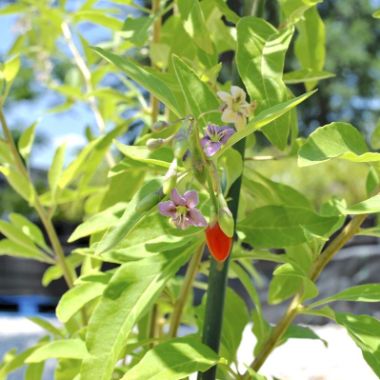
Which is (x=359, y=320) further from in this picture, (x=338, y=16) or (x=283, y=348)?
(x=338, y=16)

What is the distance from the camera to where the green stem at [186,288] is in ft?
2.36

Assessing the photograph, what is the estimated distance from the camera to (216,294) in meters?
0.65

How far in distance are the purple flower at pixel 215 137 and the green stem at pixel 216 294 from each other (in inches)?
4.7

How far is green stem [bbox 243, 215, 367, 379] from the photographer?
676 millimetres

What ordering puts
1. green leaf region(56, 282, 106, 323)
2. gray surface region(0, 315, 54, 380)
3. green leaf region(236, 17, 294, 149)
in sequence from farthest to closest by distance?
gray surface region(0, 315, 54, 380), green leaf region(56, 282, 106, 323), green leaf region(236, 17, 294, 149)

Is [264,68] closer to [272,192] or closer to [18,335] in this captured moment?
[272,192]

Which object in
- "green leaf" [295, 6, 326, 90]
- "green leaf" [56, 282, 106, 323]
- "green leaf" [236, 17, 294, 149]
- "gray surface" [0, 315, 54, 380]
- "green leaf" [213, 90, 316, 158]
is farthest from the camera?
"gray surface" [0, 315, 54, 380]

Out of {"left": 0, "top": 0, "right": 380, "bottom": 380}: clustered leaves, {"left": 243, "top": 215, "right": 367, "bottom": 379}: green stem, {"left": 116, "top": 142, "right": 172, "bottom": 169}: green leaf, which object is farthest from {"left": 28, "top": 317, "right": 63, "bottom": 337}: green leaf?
{"left": 116, "top": 142, "right": 172, "bottom": 169}: green leaf

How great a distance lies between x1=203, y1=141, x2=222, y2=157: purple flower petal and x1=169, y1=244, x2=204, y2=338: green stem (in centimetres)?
22

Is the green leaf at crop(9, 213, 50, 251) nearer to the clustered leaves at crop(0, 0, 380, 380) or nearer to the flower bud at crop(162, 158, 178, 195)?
the clustered leaves at crop(0, 0, 380, 380)

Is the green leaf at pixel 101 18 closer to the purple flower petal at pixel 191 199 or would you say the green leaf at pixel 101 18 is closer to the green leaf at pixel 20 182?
the green leaf at pixel 20 182

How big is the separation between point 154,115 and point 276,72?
41cm

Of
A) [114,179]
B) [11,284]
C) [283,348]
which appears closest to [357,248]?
[283,348]

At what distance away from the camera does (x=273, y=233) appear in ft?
2.10
